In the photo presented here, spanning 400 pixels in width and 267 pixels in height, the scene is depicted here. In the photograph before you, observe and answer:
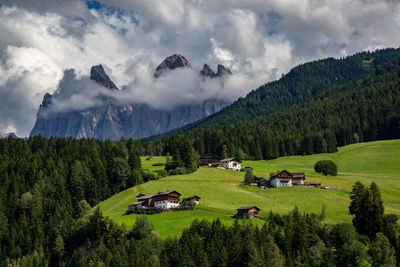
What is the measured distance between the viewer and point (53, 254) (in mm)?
90438

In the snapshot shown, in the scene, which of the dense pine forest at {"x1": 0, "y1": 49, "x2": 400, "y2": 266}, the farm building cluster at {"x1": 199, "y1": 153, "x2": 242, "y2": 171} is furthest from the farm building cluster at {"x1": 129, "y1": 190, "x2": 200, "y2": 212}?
the farm building cluster at {"x1": 199, "y1": 153, "x2": 242, "y2": 171}

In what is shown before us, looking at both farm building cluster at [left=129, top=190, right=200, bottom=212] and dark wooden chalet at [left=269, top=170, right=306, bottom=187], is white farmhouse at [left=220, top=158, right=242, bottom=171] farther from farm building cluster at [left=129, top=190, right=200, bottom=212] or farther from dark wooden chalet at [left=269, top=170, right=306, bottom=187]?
farm building cluster at [left=129, top=190, right=200, bottom=212]

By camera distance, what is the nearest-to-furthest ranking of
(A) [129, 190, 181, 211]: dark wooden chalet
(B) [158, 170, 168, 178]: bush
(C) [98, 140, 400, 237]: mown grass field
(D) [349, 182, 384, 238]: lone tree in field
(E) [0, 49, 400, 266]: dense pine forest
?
(E) [0, 49, 400, 266]: dense pine forest, (D) [349, 182, 384, 238]: lone tree in field, (C) [98, 140, 400, 237]: mown grass field, (A) [129, 190, 181, 211]: dark wooden chalet, (B) [158, 170, 168, 178]: bush

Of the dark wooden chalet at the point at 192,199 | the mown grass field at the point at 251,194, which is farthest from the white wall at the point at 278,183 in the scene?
the dark wooden chalet at the point at 192,199

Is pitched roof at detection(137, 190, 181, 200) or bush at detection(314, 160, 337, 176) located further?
bush at detection(314, 160, 337, 176)

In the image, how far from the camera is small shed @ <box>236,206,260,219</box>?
276ft

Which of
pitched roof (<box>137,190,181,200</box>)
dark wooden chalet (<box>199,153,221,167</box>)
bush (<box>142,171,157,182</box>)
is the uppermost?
dark wooden chalet (<box>199,153,221,167</box>)

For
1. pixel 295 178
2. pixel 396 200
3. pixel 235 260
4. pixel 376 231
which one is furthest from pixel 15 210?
pixel 396 200

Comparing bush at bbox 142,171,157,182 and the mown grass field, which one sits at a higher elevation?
bush at bbox 142,171,157,182

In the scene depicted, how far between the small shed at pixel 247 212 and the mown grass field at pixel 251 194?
77.3 inches

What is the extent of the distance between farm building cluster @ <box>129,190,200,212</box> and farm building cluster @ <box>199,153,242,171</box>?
51.6m

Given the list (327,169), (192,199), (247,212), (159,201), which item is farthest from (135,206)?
(327,169)

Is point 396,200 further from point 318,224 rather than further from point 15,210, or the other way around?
point 15,210

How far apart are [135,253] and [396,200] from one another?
67396mm
